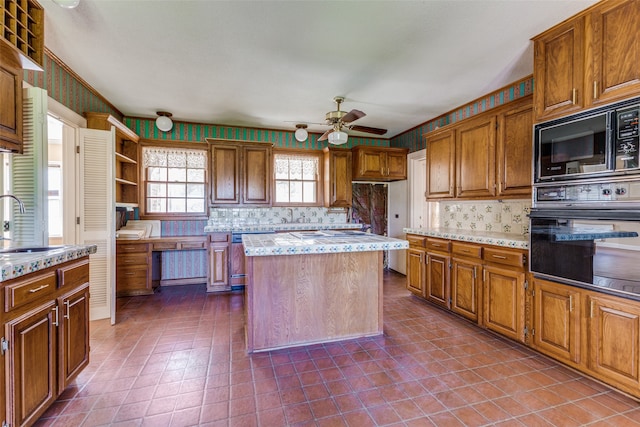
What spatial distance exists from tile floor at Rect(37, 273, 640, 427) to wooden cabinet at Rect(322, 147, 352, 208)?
8.72ft

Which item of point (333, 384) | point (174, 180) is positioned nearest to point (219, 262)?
point (174, 180)

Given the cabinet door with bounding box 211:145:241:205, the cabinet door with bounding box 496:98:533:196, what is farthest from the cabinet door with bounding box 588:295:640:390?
the cabinet door with bounding box 211:145:241:205

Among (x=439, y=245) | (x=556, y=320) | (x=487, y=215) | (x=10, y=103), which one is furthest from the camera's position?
(x=487, y=215)

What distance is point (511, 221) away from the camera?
3158 mm

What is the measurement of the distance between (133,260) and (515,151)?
15.6ft

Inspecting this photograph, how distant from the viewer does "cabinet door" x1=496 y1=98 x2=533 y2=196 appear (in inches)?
102

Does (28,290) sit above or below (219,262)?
above

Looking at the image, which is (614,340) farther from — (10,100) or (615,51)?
(10,100)

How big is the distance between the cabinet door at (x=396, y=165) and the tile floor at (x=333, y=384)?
110 inches

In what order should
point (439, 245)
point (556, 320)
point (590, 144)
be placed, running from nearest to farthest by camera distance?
point (590, 144)
point (556, 320)
point (439, 245)

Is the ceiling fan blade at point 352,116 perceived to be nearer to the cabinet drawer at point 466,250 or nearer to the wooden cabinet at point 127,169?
the cabinet drawer at point 466,250

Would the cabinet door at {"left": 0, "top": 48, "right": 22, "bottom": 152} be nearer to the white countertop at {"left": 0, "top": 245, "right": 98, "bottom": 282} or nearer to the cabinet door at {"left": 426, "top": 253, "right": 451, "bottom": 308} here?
the white countertop at {"left": 0, "top": 245, "right": 98, "bottom": 282}

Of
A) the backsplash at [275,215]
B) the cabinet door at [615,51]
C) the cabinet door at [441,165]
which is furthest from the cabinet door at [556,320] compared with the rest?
the backsplash at [275,215]

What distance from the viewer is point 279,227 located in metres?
4.55
